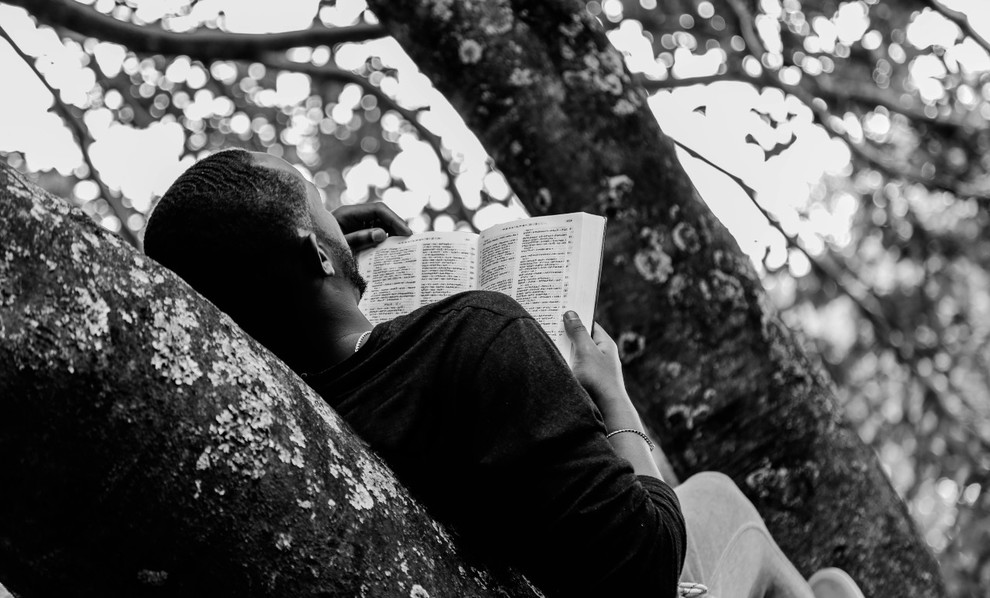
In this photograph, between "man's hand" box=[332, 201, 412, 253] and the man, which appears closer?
the man

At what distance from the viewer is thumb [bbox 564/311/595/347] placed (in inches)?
74.1

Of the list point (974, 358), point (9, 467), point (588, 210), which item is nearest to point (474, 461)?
point (9, 467)

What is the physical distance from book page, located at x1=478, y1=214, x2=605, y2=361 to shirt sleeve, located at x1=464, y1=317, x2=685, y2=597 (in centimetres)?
36

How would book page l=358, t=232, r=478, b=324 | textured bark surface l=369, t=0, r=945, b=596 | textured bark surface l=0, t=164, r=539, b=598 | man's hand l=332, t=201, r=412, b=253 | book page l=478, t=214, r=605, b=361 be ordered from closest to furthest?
textured bark surface l=0, t=164, r=539, b=598 < book page l=478, t=214, r=605, b=361 < book page l=358, t=232, r=478, b=324 < man's hand l=332, t=201, r=412, b=253 < textured bark surface l=369, t=0, r=945, b=596

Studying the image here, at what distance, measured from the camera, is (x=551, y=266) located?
1984mm

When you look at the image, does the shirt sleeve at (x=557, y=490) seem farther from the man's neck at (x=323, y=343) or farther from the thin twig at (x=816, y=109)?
the thin twig at (x=816, y=109)

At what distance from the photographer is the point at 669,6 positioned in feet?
18.4

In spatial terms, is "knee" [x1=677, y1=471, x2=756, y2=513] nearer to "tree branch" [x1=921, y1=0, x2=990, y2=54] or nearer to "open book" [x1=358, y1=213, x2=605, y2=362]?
"open book" [x1=358, y1=213, x2=605, y2=362]

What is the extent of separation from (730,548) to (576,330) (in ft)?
2.32

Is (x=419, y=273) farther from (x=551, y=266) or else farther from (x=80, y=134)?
(x=80, y=134)

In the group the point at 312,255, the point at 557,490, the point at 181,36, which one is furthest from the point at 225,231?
the point at 181,36

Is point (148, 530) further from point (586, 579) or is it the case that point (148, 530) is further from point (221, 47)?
point (221, 47)

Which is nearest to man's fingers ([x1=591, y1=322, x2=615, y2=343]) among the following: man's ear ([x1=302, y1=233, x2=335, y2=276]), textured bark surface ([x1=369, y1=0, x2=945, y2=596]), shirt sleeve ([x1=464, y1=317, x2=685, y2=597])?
shirt sleeve ([x1=464, y1=317, x2=685, y2=597])

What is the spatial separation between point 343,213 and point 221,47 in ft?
7.49
